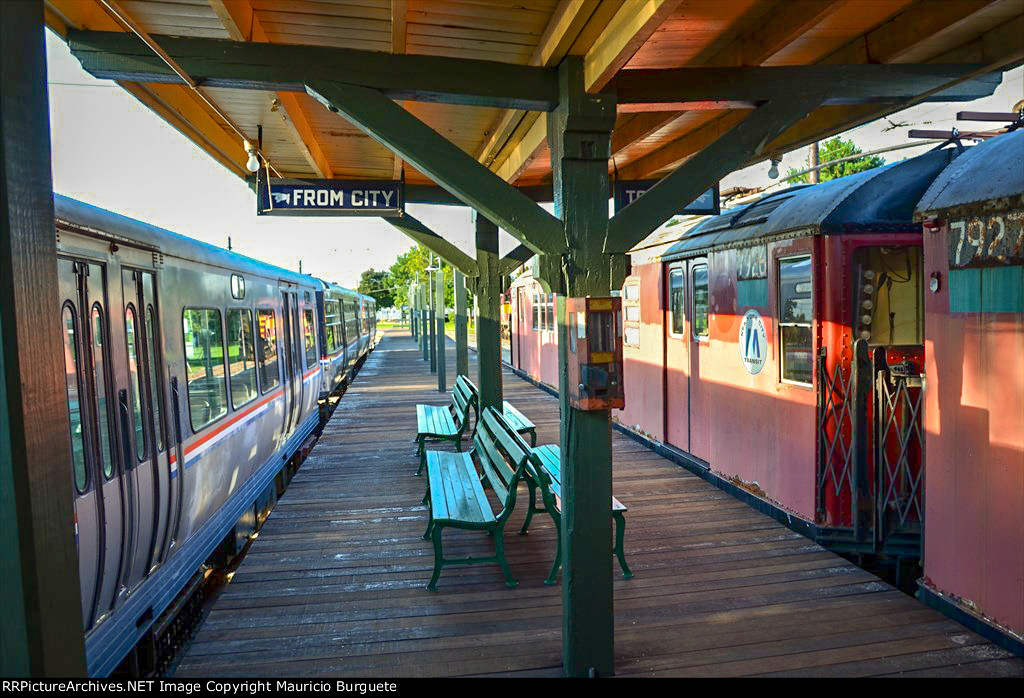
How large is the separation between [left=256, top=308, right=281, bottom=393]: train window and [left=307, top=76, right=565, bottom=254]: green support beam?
4.77 m

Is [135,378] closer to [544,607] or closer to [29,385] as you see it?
[544,607]

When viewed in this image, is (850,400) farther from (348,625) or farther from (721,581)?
(348,625)

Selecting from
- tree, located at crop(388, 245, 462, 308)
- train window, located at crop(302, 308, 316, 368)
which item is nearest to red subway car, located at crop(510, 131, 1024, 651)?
train window, located at crop(302, 308, 316, 368)

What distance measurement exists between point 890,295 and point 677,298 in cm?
288

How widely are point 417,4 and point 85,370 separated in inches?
95.4

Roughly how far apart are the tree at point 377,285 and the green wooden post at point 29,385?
374 ft

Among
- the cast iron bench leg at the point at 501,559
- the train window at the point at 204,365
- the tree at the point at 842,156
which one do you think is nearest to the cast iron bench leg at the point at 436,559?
the cast iron bench leg at the point at 501,559

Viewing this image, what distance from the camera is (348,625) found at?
13.5 feet

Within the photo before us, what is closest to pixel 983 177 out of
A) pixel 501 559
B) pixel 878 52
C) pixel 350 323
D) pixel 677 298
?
pixel 878 52

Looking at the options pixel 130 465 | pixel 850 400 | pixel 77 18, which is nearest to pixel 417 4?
pixel 77 18

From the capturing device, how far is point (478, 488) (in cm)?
537

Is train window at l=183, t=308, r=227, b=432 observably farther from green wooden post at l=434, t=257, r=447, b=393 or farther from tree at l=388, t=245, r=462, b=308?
tree at l=388, t=245, r=462, b=308

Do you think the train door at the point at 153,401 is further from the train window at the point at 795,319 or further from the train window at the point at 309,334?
the train window at the point at 309,334

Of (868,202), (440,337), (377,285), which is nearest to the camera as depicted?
(868,202)
